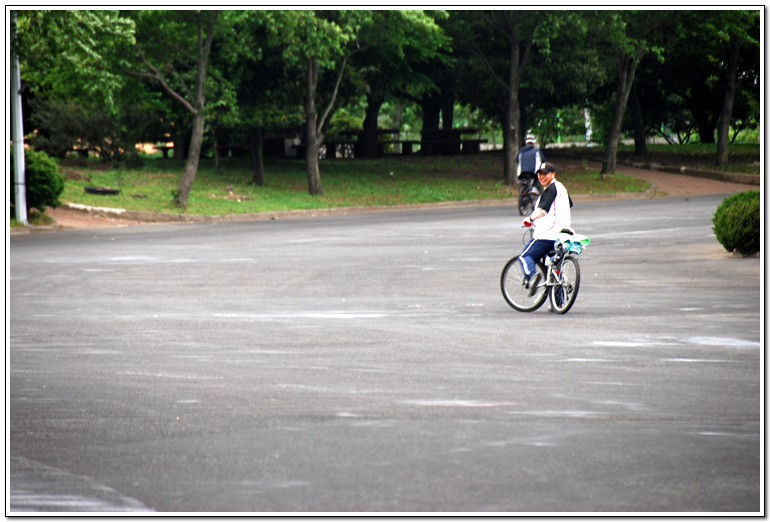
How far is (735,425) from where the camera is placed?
6.39 metres

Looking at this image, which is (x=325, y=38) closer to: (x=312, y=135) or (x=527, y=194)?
(x=312, y=135)

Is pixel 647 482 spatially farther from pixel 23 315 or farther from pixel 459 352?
pixel 23 315

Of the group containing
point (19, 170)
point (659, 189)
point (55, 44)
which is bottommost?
point (659, 189)

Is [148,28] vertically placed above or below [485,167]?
above

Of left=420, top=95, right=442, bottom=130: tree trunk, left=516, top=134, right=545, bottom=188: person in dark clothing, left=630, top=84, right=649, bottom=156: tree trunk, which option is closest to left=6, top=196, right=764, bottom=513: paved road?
left=516, top=134, right=545, bottom=188: person in dark clothing

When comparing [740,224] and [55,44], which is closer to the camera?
[740,224]

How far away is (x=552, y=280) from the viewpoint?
11844mm

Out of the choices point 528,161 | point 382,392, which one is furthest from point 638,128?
point 382,392

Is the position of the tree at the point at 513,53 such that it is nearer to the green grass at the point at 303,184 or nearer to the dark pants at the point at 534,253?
the green grass at the point at 303,184

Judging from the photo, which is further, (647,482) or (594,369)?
(594,369)

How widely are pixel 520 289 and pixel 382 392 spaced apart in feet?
16.6

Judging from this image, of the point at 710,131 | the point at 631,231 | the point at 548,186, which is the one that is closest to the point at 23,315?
the point at 548,186

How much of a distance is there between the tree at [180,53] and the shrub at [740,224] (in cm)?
1715

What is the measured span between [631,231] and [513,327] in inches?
476
